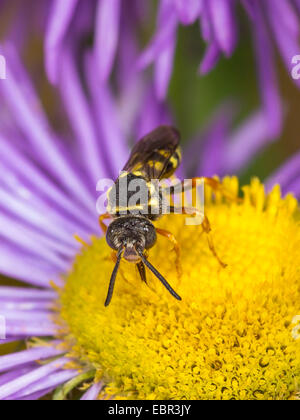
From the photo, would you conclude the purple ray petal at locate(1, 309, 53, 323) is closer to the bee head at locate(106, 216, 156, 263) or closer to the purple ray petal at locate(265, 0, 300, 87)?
the bee head at locate(106, 216, 156, 263)

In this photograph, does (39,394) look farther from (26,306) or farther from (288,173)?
(288,173)

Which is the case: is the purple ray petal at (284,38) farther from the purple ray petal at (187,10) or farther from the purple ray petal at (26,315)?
the purple ray petal at (26,315)

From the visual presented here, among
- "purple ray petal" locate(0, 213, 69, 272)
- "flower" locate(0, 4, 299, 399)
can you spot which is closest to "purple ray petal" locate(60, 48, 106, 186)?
"flower" locate(0, 4, 299, 399)

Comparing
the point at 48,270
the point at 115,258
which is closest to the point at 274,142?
the point at 48,270
